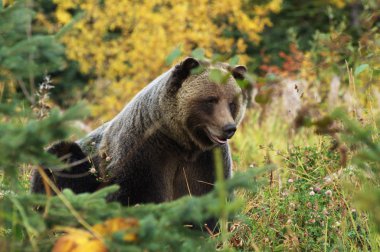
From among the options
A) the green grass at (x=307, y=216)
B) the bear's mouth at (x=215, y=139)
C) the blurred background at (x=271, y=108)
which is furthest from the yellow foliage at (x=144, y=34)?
the green grass at (x=307, y=216)

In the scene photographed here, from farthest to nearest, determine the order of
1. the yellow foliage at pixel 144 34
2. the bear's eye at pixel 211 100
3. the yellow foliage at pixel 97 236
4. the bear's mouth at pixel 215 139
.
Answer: the yellow foliage at pixel 144 34, the bear's eye at pixel 211 100, the bear's mouth at pixel 215 139, the yellow foliage at pixel 97 236

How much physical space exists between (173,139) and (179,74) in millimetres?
496

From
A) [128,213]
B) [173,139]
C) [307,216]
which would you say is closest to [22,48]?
[128,213]

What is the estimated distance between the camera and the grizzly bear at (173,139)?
5.10 m

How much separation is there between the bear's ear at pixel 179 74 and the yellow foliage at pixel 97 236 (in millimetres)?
2865

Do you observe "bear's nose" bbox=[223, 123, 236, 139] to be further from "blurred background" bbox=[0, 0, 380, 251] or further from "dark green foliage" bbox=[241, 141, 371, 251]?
"dark green foliage" bbox=[241, 141, 371, 251]

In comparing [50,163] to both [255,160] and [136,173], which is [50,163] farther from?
[255,160]

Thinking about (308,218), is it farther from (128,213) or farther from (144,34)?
(144,34)

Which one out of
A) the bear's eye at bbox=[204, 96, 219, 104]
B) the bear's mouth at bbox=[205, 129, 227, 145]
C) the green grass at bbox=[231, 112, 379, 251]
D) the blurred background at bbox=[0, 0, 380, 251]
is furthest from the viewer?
the bear's eye at bbox=[204, 96, 219, 104]

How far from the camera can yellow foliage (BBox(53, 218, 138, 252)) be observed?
7.32 ft

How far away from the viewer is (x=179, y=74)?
16.9 feet

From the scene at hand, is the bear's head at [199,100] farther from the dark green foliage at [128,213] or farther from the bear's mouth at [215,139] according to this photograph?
the dark green foliage at [128,213]

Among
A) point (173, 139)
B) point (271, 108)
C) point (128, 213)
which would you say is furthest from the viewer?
point (271, 108)

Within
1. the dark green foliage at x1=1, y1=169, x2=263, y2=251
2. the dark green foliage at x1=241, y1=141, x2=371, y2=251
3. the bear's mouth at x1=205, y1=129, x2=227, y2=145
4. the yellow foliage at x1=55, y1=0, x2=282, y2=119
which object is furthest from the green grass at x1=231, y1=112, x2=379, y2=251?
the yellow foliage at x1=55, y1=0, x2=282, y2=119
